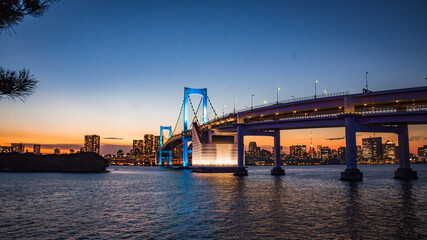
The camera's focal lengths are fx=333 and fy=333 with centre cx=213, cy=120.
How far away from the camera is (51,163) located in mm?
121250

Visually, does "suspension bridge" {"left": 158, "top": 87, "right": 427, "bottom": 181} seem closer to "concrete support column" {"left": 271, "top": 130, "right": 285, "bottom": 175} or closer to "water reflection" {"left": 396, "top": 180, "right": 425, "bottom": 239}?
"concrete support column" {"left": 271, "top": 130, "right": 285, "bottom": 175}

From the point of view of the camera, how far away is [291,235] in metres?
15.8

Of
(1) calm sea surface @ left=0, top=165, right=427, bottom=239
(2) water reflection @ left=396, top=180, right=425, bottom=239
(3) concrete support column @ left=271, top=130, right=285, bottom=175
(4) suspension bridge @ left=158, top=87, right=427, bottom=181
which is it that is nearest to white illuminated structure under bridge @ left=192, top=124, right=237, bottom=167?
(4) suspension bridge @ left=158, top=87, right=427, bottom=181

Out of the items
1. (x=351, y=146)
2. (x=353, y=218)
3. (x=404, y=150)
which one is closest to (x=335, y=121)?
(x=351, y=146)

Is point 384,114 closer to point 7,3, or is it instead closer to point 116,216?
point 116,216

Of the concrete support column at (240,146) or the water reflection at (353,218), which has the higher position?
the concrete support column at (240,146)

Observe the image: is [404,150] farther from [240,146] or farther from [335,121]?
[240,146]

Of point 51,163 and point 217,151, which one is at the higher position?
point 217,151

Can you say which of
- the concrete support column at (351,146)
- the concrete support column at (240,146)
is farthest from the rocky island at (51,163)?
the concrete support column at (351,146)

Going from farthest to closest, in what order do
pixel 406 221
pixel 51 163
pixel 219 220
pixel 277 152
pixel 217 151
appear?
pixel 51 163, pixel 217 151, pixel 277 152, pixel 219 220, pixel 406 221

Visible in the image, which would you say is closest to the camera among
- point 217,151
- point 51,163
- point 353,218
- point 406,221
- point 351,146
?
point 406,221

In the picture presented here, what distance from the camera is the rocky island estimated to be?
118 metres

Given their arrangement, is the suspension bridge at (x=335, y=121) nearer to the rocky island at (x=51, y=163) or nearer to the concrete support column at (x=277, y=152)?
the concrete support column at (x=277, y=152)

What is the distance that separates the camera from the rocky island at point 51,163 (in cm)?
11844
